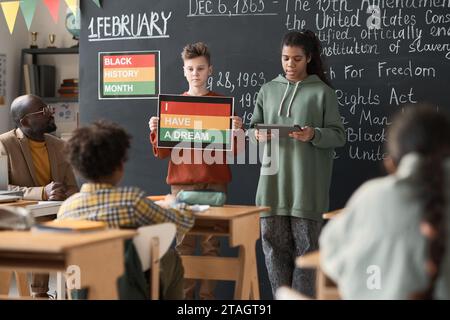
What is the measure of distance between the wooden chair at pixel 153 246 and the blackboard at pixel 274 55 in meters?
1.99

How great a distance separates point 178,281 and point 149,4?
2.60m

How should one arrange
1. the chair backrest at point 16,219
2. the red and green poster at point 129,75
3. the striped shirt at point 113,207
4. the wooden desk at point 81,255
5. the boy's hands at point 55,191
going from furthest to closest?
1. the red and green poster at point 129,75
2. the boy's hands at point 55,191
3. the striped shirt at point 113,207
4. the chair backrest at point 16,219
5. the wooden desk at point 81,255

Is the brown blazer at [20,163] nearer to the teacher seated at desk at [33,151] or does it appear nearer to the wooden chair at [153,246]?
the teacher seated at desk at [33,151]

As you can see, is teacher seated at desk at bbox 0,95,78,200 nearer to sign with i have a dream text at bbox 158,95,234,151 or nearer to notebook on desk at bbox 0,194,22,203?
notebook on desk at bbox 0,194,22,203

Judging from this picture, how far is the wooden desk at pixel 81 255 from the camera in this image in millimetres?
2619

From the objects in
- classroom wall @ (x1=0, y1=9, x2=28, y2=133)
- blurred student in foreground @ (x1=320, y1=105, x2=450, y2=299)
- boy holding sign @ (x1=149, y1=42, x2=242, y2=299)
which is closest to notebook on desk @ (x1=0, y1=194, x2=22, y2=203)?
boy holding sign @ (x1=149, y1=42, x2=242, y2=299)

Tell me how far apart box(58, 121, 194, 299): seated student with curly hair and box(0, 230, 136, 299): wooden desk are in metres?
0.21

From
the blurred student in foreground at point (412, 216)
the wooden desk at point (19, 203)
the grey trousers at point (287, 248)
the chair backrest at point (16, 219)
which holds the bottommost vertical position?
the grey trousers at point (287, 248)

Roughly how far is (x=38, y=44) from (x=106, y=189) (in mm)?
4991

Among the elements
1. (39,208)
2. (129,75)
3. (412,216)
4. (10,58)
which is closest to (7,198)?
(39,208)

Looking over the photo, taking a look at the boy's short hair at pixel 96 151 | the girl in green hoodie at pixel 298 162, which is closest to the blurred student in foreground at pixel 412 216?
the boy's short hair at pixel 96 151

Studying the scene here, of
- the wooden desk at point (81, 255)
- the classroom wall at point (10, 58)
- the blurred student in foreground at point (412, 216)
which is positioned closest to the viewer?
the blurred student in foreground at point (412, 216)

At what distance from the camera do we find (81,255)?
2650mm
